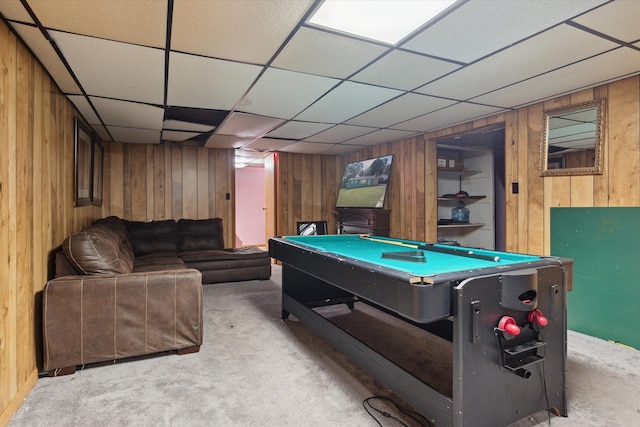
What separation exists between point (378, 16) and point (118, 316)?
261 cm

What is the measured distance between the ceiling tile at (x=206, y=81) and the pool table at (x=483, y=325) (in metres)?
1.66

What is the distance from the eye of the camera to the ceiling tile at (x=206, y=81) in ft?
8.09

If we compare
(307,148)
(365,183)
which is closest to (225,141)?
(307,148)

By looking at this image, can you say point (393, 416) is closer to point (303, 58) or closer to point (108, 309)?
point (108, 309)

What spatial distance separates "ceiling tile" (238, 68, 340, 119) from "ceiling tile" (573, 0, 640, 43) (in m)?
1.66

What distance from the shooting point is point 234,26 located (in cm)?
194

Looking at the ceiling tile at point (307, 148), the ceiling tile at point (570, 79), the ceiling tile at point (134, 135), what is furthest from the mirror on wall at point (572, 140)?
the ceiling tile at point (134, 135)

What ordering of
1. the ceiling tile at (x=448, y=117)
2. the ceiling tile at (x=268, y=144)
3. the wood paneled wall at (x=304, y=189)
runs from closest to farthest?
1. the ceiling tile at (x=448, y=117)
2. the ceiling tile at (x=268, y=144)
3. the wood paneled wall at (x=304, y=189)

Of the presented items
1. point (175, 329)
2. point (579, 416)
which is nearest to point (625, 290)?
point (579, 416)

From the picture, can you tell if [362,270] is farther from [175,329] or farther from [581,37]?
[581,37]

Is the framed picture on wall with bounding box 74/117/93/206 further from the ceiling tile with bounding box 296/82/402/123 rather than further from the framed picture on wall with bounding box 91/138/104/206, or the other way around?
the ceiling tile with bounding box 296/82/402/123

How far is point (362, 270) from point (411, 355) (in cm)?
115

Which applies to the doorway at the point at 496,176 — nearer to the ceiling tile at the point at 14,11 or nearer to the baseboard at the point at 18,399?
the ceiling tile at the point at 14,11

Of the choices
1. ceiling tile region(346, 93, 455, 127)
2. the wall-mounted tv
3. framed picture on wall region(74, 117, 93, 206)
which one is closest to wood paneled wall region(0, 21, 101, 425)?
framed picture on wall region(74, 117, 93, 206)
